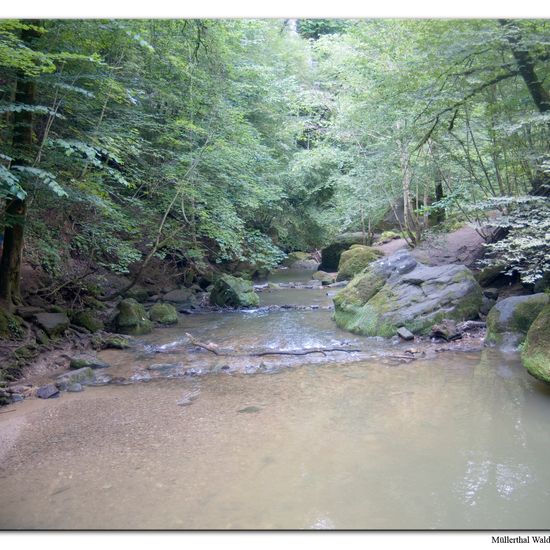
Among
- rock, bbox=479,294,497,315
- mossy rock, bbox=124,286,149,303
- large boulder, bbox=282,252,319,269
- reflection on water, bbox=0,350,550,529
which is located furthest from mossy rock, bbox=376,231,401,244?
reflection on water, bbox=0,350,550,529

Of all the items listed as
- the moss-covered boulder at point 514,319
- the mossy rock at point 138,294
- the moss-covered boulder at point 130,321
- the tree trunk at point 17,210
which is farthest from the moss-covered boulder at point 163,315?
the moss-covered boulder at point 514,319

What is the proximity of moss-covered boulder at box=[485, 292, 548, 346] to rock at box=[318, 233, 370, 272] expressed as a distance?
962 centimetres

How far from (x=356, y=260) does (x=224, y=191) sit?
4.88 metres

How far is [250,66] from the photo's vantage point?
35.2 feet

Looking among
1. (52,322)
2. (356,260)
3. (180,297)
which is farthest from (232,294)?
(356,260)

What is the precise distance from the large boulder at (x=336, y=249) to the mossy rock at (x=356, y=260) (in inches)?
95.6

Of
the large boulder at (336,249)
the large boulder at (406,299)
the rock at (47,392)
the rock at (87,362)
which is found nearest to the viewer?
the rock at (47,392)

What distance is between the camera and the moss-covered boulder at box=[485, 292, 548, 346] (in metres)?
5.47

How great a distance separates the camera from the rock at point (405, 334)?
633 cm

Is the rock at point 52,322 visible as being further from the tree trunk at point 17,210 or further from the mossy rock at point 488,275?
the mossy rock at point 488,275

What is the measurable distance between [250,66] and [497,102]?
593 cm

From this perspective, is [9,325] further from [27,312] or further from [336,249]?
[336,249]

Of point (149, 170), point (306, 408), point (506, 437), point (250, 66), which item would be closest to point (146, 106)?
point (149, 170)

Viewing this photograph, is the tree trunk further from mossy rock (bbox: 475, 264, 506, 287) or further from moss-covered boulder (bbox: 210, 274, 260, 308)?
mossy rock (bbox: 475, 264, 506, 287)
